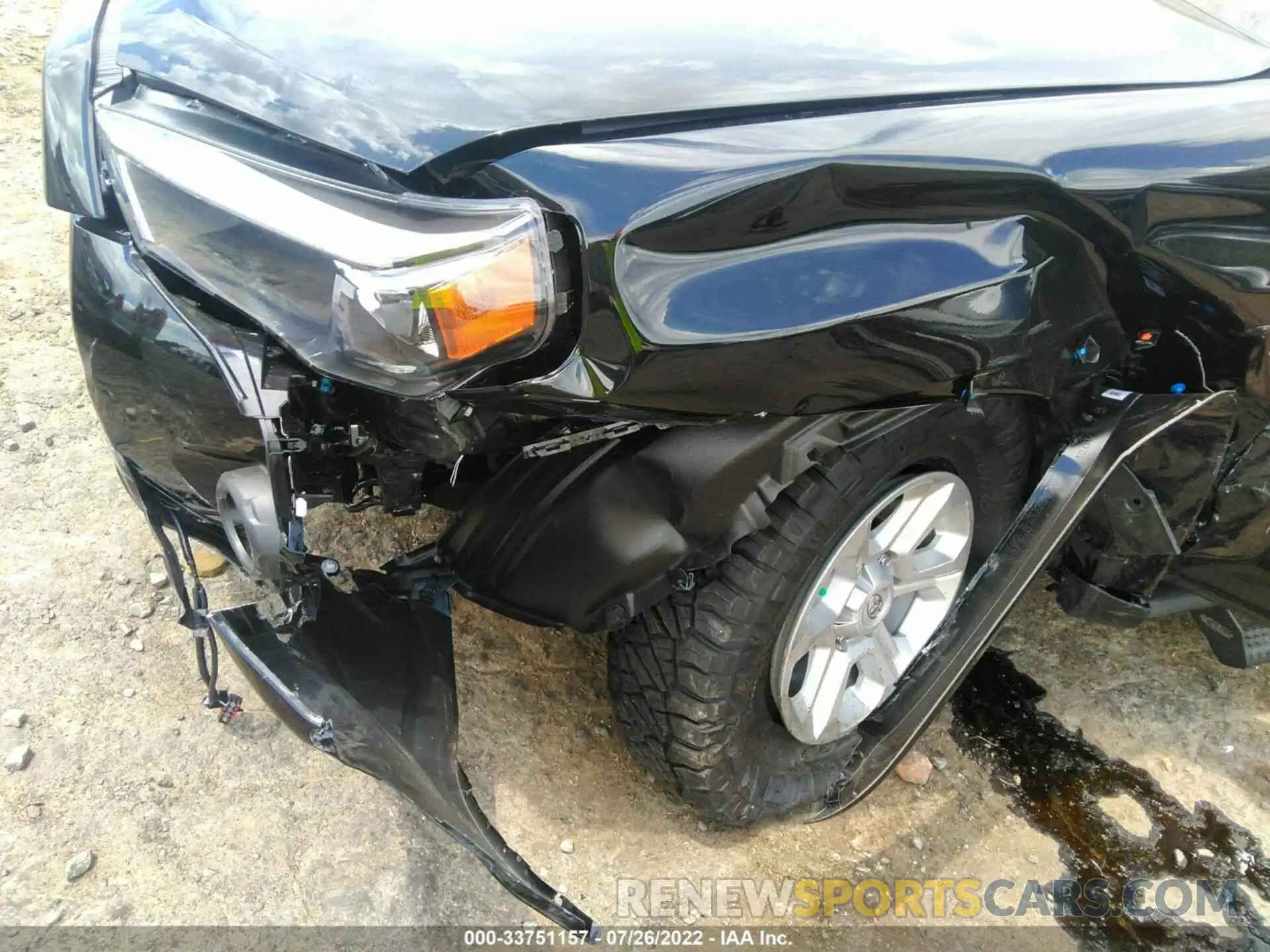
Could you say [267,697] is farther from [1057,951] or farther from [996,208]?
[1057,951]

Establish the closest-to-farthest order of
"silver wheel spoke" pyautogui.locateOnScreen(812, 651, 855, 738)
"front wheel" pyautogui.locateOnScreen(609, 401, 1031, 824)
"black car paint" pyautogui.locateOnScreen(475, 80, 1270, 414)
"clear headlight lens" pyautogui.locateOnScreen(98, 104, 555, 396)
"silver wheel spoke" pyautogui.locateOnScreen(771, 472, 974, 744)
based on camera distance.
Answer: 1. "clear headlight lens" pyautogui.locateOnScreen(98, 104, 555, 396)
2. "black car paint" pyautogui.locateOnScreen(475, 80, 1270, 414)
3. "front wheel" pyautogui.locateOnScreen(609, 401, 1031, 824)
4. "silver wheel spoke" pyautogui.locateOnScreen(771, 472, 974, 744)
5. "silver wheel spoke" pyautogui.locateOnScreen(812, 651, 855, 738)

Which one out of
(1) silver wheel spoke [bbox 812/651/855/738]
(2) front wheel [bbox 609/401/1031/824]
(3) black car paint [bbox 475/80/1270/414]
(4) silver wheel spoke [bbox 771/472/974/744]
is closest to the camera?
(3) black car paint [bbox 475/80/1270/414]

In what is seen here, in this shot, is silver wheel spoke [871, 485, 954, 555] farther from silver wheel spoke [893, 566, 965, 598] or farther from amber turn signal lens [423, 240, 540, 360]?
amber turn signal lens [423, 240, 540, 360]

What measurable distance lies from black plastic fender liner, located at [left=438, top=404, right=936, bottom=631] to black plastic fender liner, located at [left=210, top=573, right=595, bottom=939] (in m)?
0.22

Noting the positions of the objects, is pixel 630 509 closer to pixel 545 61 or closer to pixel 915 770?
pixel 545 61

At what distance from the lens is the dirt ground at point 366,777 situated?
175 cm

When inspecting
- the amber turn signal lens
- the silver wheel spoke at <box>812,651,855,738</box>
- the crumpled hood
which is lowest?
the silver wheel spoke at <box>812,651,855,738</box>

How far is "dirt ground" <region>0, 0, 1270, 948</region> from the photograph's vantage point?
1.75 m

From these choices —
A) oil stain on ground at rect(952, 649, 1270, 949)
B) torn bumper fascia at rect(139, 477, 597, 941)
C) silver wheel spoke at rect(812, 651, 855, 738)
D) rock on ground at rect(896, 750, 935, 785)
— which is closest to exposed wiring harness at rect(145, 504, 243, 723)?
torn bumper fascia at rect(139, 477, 597, 941)

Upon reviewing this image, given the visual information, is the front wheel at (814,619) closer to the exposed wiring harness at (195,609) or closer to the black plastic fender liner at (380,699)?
the black plastic fender liner at (380,699)

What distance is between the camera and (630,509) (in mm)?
1438

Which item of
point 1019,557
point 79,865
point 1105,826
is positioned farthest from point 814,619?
point 79,865

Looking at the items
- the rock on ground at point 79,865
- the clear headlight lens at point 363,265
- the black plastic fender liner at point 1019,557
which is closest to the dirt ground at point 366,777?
the rock on ground at point 79,865

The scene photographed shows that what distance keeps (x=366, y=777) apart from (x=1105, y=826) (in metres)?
1.88
